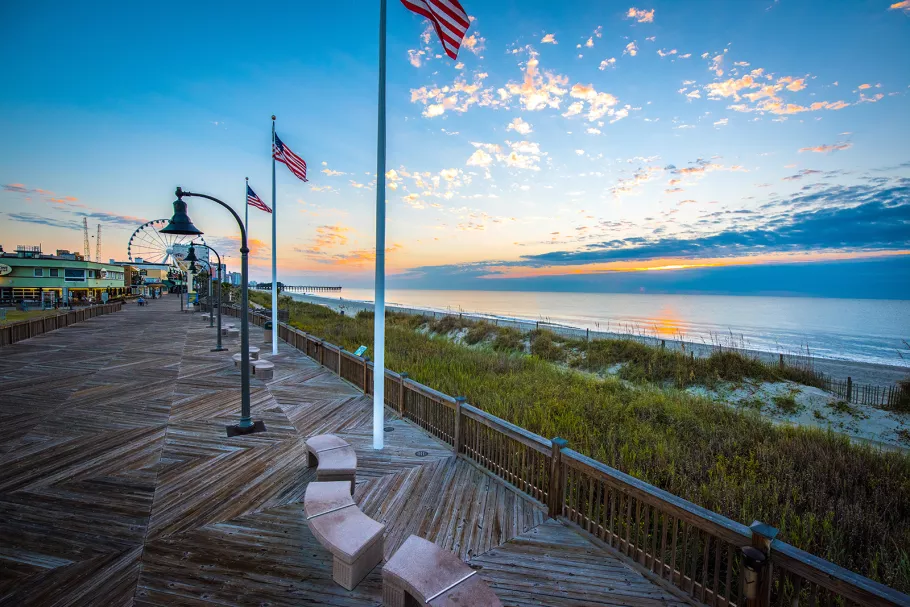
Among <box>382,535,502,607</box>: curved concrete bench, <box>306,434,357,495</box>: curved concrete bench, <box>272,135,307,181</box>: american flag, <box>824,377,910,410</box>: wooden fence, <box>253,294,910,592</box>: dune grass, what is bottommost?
<box>824,377,910,410</box>: wooden fence

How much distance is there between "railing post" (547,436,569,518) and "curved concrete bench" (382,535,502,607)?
1734 mm

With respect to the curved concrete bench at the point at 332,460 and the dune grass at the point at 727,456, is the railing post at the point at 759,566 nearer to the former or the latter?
the dune grass at the point at 727,456

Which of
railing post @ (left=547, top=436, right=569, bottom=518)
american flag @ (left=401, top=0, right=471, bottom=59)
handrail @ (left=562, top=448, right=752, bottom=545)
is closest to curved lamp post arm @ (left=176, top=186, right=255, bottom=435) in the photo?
american flag @ (left=401, top=0, right=471, bottom=59)

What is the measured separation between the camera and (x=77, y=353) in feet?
43.6

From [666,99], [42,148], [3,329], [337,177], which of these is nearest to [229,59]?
[337,177]

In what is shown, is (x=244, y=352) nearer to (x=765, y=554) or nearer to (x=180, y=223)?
(x=180, y=223)

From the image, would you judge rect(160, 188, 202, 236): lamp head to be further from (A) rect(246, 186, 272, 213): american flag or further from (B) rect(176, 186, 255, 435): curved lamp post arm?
(A) rect(246, 186, 272, 213): american flag

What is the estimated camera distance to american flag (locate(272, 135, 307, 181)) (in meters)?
9.98

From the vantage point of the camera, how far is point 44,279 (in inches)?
2004

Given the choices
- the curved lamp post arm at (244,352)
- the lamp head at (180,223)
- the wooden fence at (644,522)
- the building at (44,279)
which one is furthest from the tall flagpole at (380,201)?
the building at (44,279)

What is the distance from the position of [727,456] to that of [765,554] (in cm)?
498

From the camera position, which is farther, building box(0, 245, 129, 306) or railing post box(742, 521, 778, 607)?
building box(0, 245, 129, 306)

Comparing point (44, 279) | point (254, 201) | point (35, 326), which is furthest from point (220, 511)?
point (44, 279)

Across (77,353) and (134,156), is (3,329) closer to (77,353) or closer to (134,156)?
(77,353)
